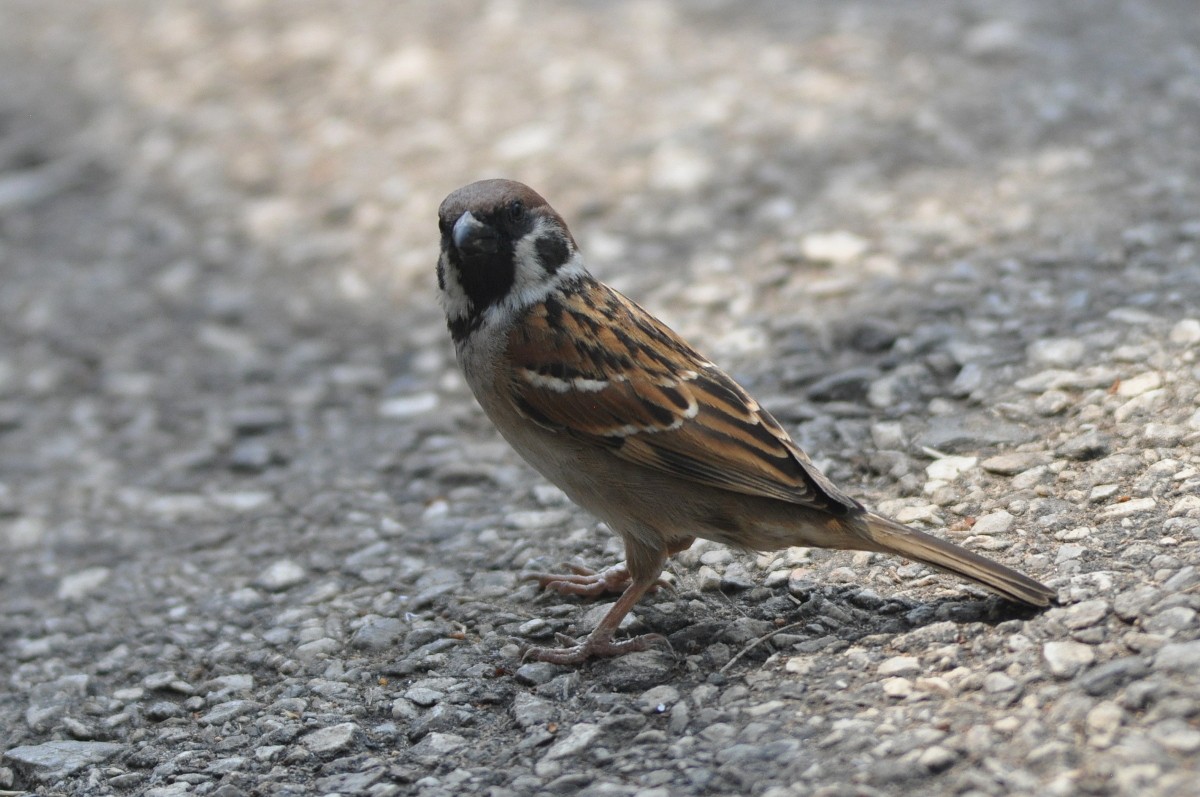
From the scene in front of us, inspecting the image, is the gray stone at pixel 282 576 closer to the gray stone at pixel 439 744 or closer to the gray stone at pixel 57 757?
the gray stone at pixel 57 757

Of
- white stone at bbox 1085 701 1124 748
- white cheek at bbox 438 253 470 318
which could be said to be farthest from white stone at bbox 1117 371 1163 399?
white cheek at bbox 438 253 470 318

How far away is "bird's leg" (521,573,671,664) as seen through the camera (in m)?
3.92

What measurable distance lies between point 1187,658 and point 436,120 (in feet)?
20.3

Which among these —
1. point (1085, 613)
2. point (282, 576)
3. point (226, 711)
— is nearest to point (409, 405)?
point (282, 576)

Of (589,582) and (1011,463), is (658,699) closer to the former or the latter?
(589,582)

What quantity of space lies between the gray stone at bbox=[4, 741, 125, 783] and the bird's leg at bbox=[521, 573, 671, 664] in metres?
1.33

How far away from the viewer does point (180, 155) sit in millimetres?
8547

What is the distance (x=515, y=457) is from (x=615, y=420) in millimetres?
1591

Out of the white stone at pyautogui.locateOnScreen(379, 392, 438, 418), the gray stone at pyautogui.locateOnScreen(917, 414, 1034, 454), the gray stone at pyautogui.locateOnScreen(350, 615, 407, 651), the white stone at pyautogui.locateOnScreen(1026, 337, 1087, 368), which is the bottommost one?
the gray stone at pyautogui.locateOnScreen(350, 615, 407, 651)

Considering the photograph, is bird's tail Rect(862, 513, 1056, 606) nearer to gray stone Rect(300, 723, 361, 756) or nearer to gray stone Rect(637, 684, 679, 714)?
gray stone Rect(637, 684, 679, 714)

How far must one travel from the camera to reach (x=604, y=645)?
Answer: 393 cm

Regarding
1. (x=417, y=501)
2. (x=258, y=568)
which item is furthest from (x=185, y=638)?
(x=417, y=501)

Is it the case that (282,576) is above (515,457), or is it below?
below

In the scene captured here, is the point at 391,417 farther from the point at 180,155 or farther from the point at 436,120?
the point at 180,155
